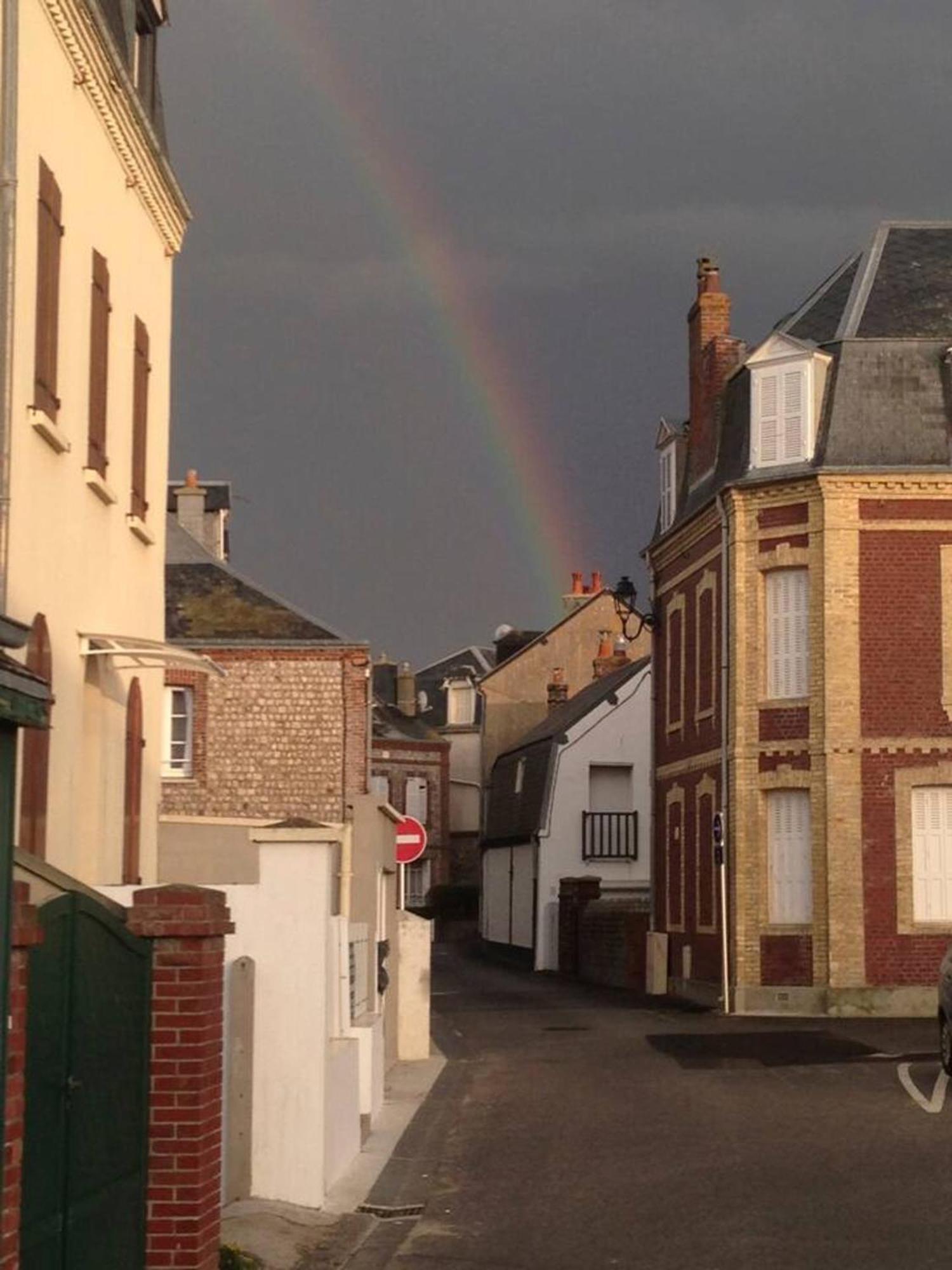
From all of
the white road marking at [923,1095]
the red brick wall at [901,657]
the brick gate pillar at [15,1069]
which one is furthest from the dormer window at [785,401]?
the brick gate pillar at [15,1069]

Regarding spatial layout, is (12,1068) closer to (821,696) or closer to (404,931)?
(404,931)

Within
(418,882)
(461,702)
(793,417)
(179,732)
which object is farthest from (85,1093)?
(461,702)

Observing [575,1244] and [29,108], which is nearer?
[575,1244]

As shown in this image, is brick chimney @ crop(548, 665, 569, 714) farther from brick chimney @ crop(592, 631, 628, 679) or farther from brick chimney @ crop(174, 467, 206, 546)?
brick chimney @ crop(174, 467, 206, 546)

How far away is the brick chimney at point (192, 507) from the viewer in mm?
44188

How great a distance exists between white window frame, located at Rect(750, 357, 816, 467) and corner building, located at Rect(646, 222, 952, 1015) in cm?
4

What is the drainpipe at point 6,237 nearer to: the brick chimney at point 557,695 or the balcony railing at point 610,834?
the balcony railing at point 610,834

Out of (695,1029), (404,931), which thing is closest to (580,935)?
(695,1029)

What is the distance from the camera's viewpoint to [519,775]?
6225cm

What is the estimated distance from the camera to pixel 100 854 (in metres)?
17.6

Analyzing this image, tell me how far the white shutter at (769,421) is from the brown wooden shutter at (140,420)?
56.2ft

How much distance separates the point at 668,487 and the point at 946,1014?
21912 mm

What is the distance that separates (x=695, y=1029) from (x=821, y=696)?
7006mm

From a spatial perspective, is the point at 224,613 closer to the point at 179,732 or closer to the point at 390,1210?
the point at 179,732
